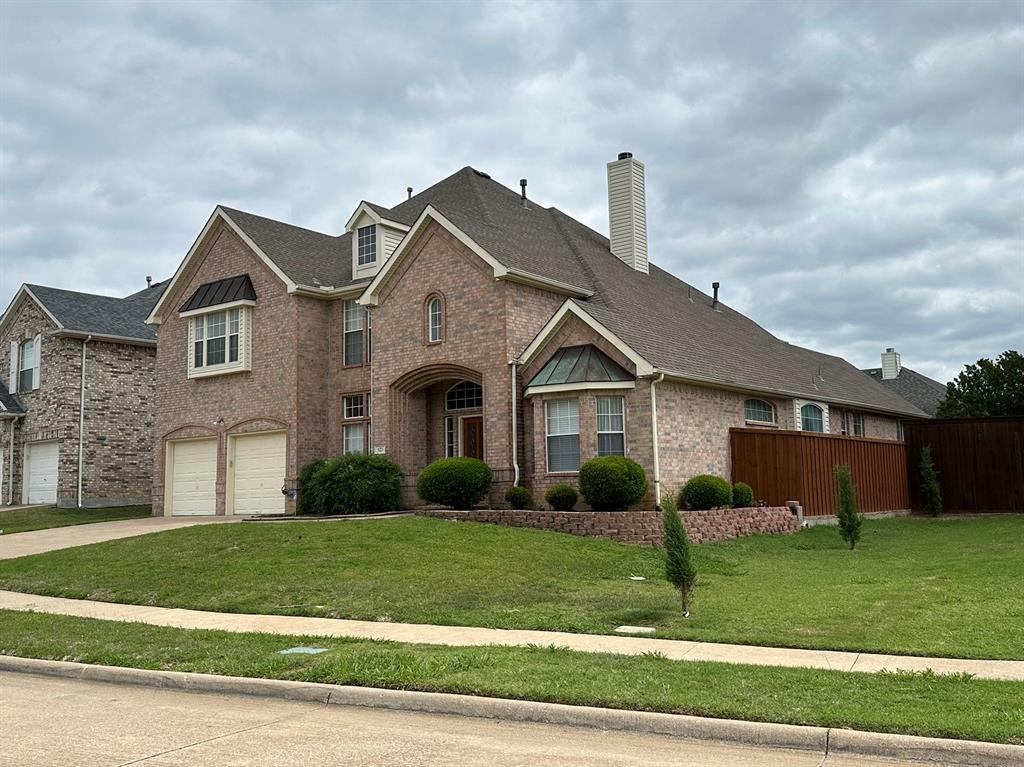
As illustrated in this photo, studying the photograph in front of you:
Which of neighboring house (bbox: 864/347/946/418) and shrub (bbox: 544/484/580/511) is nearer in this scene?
shrub (bbox: 544/484/580/511)

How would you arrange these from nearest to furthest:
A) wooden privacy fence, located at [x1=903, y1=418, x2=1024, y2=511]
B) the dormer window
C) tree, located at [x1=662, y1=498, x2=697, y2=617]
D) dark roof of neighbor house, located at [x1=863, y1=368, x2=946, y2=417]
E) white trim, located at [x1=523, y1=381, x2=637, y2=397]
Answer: tree, located at [x1=662, y1=498, x2=697, y2=617], white trim, located at [x1=523, y1=381, x2=637, y2=397], the dormer window, wooden privacy fence, located at [x1=903, y1=418, x2=1024, y2=511], dark roof of neighbor house, located at [x1=863, y1=368, x2=946, y2=417]

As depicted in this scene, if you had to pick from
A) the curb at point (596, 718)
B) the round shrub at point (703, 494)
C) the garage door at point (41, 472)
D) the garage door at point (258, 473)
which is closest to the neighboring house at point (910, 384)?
the round shrub at point (703, 494)

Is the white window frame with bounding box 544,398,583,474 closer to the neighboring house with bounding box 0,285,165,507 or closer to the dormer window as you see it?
the dormer window

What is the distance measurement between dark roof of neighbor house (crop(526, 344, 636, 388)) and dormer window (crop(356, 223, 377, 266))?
7232 mm

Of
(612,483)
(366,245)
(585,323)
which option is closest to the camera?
(612,483)

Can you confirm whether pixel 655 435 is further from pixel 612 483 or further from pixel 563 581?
pixel 563 581

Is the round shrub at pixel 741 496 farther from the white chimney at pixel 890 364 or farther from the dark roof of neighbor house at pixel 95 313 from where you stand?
the white chimney at pixel 890 364

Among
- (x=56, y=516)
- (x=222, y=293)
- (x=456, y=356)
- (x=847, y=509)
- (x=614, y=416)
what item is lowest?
(x=847, y=509)

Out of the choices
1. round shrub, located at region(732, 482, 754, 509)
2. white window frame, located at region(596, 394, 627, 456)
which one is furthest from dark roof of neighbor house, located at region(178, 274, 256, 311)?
round shrub, located at region(732, 482, 754, 509)

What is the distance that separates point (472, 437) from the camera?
25.5m

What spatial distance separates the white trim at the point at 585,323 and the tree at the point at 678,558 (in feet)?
32.0

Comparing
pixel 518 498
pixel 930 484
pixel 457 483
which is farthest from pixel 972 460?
pixel 457 483

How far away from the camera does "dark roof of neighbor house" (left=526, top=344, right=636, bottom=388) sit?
864 inches

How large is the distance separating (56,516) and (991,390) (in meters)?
30.3
